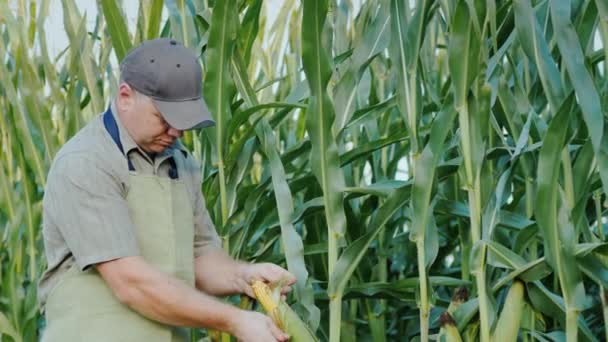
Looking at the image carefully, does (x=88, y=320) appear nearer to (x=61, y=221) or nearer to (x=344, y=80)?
(x=61, y=221)

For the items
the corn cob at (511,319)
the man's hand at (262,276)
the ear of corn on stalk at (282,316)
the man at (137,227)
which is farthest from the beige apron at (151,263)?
the corn cob at (511,319)

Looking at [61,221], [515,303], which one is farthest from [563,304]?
[61,221]

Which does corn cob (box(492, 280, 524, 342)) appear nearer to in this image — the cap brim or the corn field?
the corn field

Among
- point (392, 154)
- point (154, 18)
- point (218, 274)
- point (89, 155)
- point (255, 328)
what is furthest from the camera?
point (392, 154)

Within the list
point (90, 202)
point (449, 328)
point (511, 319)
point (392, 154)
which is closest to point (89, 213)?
point (90, 202)

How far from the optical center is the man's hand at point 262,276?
209cm

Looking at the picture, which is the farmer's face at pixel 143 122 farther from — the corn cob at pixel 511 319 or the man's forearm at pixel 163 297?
the corn cob at pixel 511 319

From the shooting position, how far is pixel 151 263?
212cm

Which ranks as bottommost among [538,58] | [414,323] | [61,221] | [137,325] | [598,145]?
[414,323]

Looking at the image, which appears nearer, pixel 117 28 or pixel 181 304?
pixel 181 304

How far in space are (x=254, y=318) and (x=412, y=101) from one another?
1.94 feet

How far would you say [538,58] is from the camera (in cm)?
208

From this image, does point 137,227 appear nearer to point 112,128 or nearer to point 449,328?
point 112,128

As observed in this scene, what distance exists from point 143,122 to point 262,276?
15.2 inches
